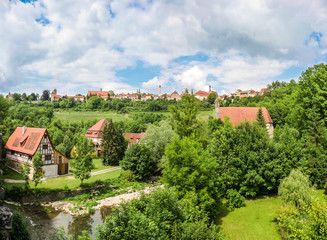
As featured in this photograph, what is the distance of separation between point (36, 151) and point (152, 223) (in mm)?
28927

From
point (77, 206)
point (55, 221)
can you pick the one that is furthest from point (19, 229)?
point (77, 206)

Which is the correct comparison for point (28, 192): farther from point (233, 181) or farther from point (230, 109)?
point (230, 109)

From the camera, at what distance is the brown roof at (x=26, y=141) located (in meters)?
33.0

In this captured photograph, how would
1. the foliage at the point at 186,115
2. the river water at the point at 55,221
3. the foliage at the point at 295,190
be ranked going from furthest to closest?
the foliage at the point at 186,115
the river water at the point at 55,221
the foliage at the point at 295,190

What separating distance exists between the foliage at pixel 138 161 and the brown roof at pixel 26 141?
12771 mm

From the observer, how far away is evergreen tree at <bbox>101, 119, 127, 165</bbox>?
42791 mm

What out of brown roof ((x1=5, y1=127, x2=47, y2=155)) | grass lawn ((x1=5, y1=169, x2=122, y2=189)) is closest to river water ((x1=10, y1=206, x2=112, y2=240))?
grass lawn ((x1=5, y1=169, x2=122, y2=189))

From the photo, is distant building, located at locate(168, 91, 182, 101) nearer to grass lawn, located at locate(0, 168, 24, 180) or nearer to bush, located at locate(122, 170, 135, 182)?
bush, located at locate(122, 170, 135, 182)

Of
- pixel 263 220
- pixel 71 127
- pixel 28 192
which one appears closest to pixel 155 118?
pixel 71 127

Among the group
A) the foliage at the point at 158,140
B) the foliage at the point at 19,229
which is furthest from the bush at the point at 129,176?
the foliage at the point at 19,229

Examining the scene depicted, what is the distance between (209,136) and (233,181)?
1393 centimetres

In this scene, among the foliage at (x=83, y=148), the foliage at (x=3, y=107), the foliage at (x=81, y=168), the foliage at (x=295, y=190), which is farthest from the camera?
the foliage at (x=3, y=107)

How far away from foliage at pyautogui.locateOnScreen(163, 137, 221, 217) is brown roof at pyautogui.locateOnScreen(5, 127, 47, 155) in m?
22.4

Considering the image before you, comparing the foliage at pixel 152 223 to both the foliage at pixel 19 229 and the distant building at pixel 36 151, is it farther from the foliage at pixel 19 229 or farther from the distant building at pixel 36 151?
the distant building at pixel 36 151
